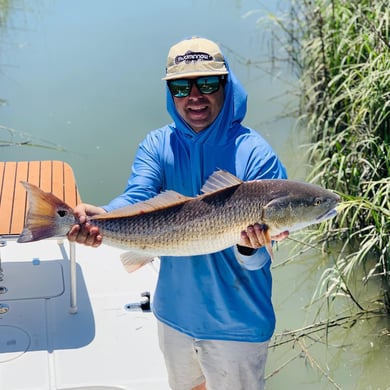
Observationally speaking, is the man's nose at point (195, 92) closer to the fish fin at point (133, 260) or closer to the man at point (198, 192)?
the man at point (198, 192)

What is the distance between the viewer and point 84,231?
2.44m

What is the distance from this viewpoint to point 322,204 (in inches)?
96.0

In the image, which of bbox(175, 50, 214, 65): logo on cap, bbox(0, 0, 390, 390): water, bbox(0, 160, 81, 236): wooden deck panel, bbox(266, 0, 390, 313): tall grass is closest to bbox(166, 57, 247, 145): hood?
bbox(175, 50, 214, 65): logo on cap

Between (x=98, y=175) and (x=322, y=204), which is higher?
(x=322, y=204)

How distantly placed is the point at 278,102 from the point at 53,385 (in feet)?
19.1

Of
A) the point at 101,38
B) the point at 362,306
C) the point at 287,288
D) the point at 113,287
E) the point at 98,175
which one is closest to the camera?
the point at 113,287

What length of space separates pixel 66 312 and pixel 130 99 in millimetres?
5229

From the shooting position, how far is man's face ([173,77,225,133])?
100 inches

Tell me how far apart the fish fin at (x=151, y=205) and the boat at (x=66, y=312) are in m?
1.07

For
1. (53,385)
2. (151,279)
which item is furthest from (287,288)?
(53,385)

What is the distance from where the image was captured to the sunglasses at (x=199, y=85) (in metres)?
2.51

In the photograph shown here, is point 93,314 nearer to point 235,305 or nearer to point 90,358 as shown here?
point 90,358

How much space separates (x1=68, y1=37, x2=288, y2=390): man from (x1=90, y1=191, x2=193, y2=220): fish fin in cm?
7

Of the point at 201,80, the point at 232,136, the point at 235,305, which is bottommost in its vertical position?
the point at 235,305
